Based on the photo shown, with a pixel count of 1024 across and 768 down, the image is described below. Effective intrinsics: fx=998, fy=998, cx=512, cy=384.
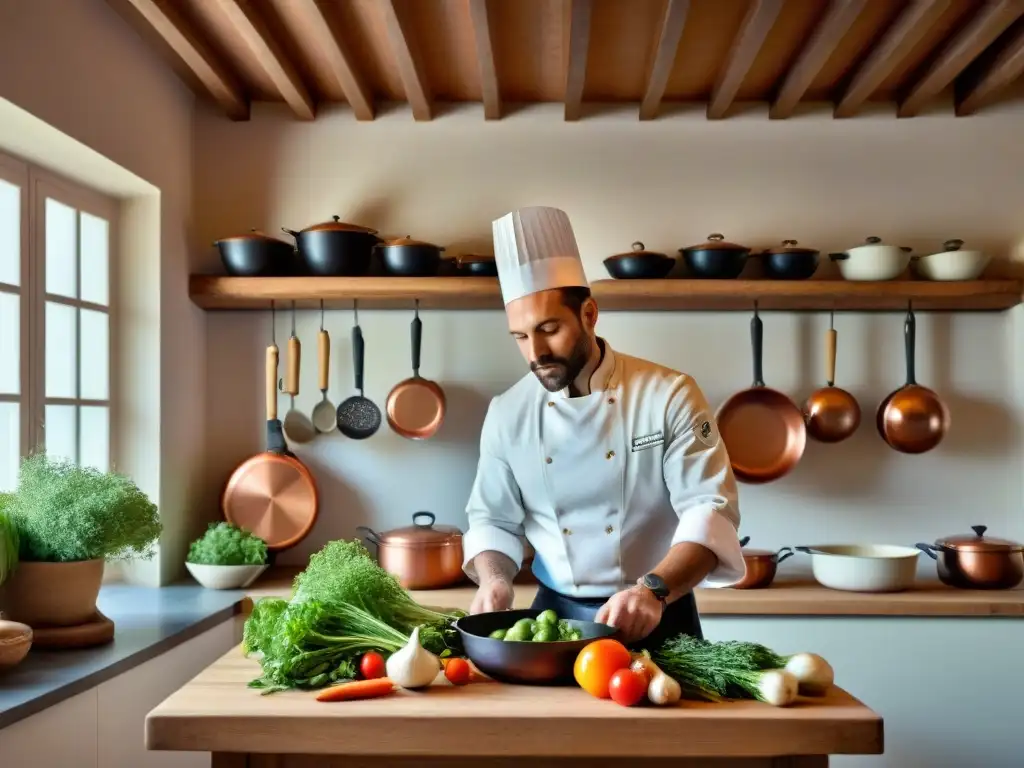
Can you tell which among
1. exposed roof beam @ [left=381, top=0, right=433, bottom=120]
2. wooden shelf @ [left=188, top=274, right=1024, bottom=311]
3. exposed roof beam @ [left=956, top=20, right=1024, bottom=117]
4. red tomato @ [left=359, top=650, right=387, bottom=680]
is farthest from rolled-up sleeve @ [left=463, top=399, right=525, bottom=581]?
exposed roof beam @ [left=956, top=20, right=1024, bottom=117]

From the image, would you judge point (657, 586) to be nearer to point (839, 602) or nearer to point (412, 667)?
point (412, 667)

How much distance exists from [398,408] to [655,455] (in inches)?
58.9

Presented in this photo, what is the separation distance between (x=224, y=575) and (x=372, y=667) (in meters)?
1.69

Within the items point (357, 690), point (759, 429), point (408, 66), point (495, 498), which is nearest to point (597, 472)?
point (495, 498)

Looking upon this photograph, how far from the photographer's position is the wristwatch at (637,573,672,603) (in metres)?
1.76

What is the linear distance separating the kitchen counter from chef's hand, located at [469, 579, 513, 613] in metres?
1.02

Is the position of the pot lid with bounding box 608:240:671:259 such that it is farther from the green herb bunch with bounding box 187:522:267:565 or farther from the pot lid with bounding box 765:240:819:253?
the green herb bunch with bounding box 187:522:267:565

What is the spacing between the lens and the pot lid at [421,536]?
318 cm

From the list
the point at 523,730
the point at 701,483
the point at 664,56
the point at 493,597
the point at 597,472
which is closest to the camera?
the point at 523,730

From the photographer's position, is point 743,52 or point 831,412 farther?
point 831,412

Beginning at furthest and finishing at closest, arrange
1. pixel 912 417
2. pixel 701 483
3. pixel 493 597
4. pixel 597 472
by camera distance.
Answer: pixel 912 417, pixel 597 472, pixel 701 483, pixel 493 597

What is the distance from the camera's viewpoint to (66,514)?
7.32 ft

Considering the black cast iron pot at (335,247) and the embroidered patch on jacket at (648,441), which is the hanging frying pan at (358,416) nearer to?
the black cast iron pot at (335,247)

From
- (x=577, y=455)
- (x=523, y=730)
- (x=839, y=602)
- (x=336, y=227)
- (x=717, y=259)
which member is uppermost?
(x=336, y=227)
